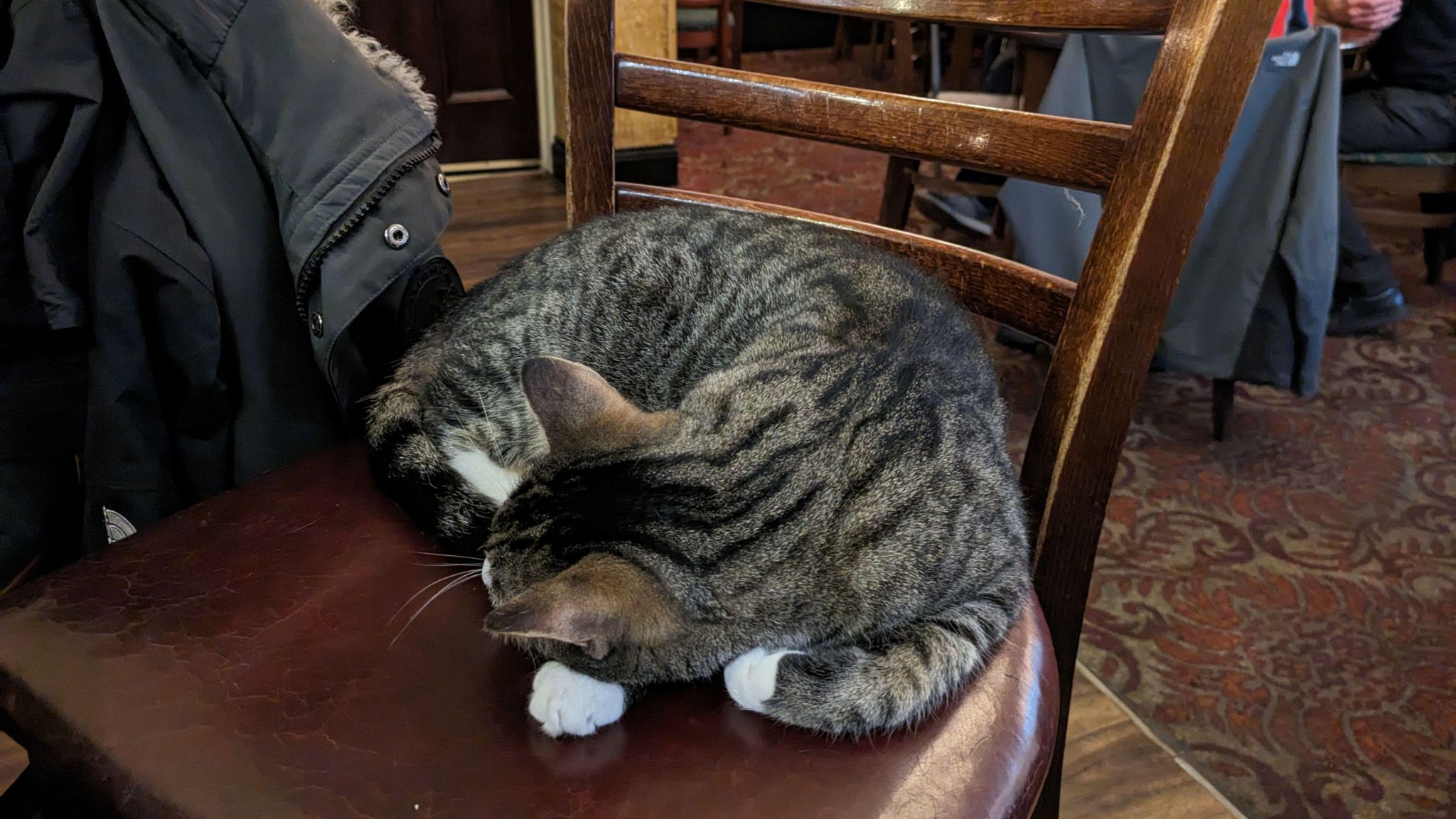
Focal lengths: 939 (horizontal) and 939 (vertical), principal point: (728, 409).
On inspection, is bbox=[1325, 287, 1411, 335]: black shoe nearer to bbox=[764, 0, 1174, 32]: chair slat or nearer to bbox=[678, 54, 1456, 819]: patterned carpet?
bbox=[678, 54, 1456, 819]: patterned carpet

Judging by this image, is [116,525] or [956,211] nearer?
Answer: [116,525]

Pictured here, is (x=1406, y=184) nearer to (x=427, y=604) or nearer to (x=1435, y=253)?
(x=1435, y=253)

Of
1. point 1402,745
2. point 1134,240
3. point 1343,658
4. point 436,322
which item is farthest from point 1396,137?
point 436,322

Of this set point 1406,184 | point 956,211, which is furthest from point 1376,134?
point 956,211

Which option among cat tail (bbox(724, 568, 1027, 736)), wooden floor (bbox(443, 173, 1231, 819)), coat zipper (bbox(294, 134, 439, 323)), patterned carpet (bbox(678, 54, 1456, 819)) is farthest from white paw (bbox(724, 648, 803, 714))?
patterned carpet (bbox(678, 54, 1456, 819))

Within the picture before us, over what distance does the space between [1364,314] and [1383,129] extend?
1.51 feet

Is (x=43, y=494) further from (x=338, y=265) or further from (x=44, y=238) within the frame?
(x=338, y=265)

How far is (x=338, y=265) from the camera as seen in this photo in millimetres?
821

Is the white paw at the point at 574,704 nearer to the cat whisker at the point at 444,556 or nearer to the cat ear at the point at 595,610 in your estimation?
the cat ear at the point at 595,610

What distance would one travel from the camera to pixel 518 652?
2.23 ft

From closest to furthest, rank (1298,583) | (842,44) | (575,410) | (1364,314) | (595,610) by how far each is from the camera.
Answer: (595,610) < (575,410) < (1298,583) < (1364,314) < (842,44)

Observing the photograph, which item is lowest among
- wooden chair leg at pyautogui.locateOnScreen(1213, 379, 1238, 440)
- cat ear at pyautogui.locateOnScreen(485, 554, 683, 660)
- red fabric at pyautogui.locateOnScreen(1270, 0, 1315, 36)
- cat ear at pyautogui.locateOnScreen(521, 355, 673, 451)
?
wooden chair leg at pyautogui.locateOnScreen(1213, 379, 1238, 440)

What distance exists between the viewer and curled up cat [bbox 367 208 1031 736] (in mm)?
621

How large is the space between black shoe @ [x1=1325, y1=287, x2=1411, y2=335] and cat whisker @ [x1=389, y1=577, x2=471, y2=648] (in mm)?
2421
